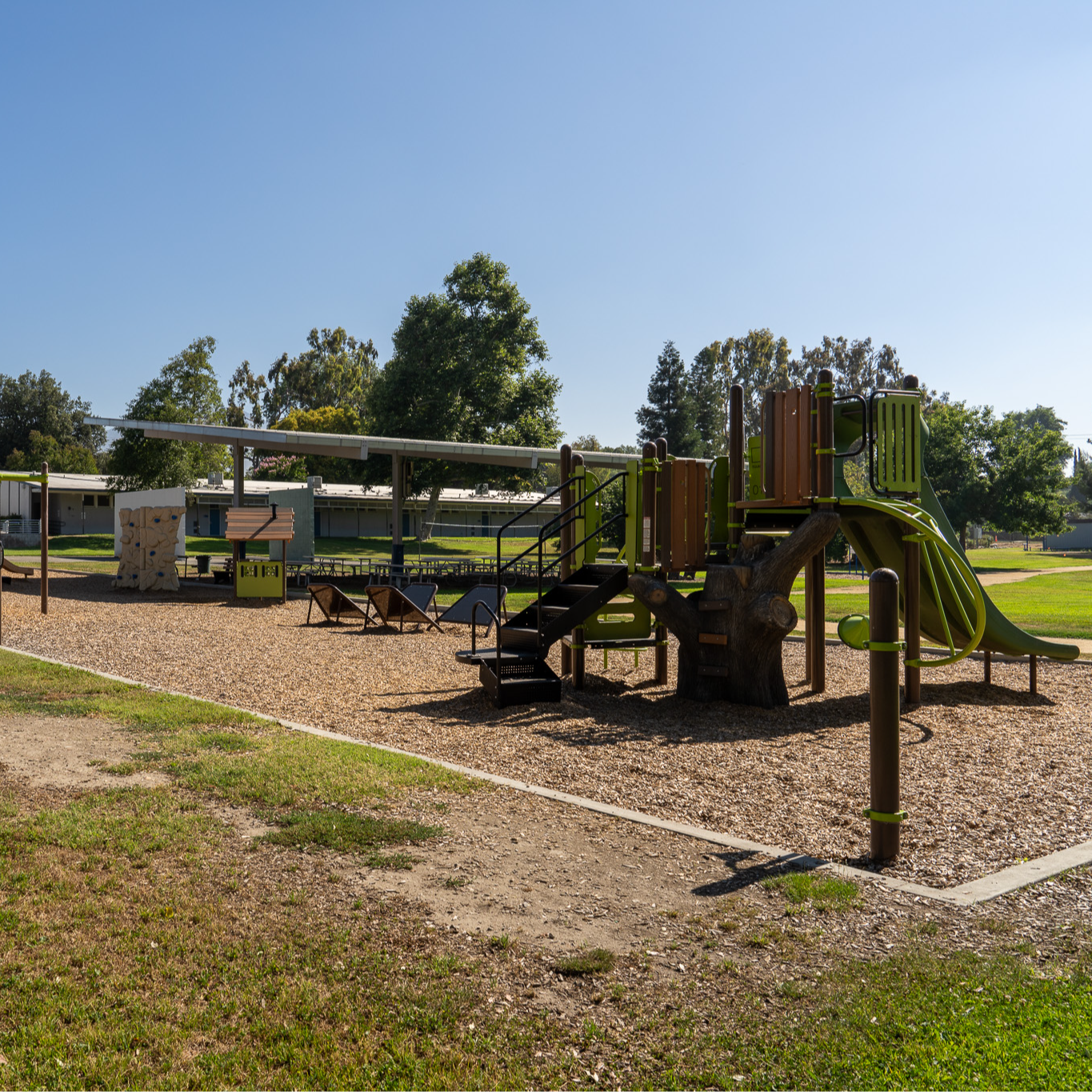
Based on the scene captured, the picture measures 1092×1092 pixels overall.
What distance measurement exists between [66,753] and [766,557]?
5818 mm

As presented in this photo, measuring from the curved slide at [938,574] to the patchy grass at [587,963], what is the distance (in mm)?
6015

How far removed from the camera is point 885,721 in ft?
15.7

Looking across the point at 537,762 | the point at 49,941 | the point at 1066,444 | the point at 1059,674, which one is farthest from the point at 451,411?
the point at 49,941

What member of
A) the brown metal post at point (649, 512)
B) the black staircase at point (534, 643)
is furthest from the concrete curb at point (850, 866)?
the brown metal post at point (649, 512)

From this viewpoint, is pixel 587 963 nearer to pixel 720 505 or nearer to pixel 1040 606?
pixel 720 505

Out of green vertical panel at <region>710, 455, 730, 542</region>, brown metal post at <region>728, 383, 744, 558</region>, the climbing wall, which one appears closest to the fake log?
brown metal post at <region>728, 383, 744, 558</region>

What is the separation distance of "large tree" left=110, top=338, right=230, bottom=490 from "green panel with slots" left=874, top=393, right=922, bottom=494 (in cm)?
3751

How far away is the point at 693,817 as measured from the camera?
5516 millimetres

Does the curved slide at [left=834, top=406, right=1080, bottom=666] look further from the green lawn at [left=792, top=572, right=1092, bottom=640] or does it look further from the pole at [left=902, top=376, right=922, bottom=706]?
the green lawn at [left=792, top=572, right=1092, bottom=640]

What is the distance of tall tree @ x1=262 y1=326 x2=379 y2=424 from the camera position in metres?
85.0

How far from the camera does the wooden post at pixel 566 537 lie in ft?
34.6

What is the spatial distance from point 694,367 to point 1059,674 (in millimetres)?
77326

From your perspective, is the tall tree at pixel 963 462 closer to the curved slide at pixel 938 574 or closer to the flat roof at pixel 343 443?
the flat roof at pixel 343 443

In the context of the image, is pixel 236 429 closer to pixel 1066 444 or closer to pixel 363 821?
pixel 363 821
